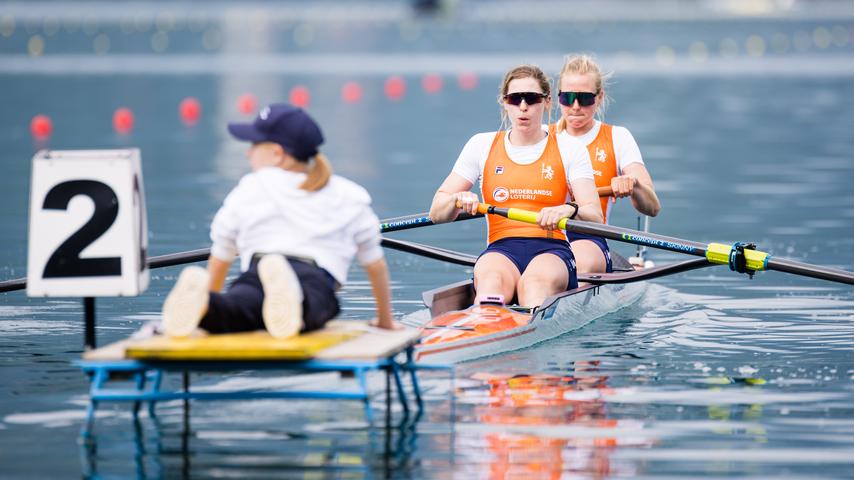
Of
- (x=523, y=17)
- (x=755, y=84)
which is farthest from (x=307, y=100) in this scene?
(x=523, y=17)

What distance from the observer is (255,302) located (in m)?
6.67


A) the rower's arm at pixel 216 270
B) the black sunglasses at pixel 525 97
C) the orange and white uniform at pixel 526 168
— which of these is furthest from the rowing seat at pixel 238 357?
the orange and white uniform at pixel 526 168

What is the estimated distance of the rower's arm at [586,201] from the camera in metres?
9.17

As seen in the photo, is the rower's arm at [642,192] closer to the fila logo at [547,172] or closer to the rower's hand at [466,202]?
the fila logo at [547,172]

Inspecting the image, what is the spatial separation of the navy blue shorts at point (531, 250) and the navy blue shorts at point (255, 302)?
2556 millimetres

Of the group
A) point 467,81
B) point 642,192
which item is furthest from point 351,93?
point 642,192

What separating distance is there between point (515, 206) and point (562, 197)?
10.7 inches

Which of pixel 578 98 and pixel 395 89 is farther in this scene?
pixel 395 89

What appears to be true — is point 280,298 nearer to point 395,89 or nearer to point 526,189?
point 526,189

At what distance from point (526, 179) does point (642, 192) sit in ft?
3.26

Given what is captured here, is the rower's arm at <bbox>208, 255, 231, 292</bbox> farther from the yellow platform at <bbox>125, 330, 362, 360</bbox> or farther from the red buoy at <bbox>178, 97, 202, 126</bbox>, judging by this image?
the red buoy at <bbox>178, 97, 202, 126</bbox>

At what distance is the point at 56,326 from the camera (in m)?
9.83

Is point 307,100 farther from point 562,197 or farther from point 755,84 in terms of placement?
point 562,197

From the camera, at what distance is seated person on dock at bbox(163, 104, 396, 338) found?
267 inches
